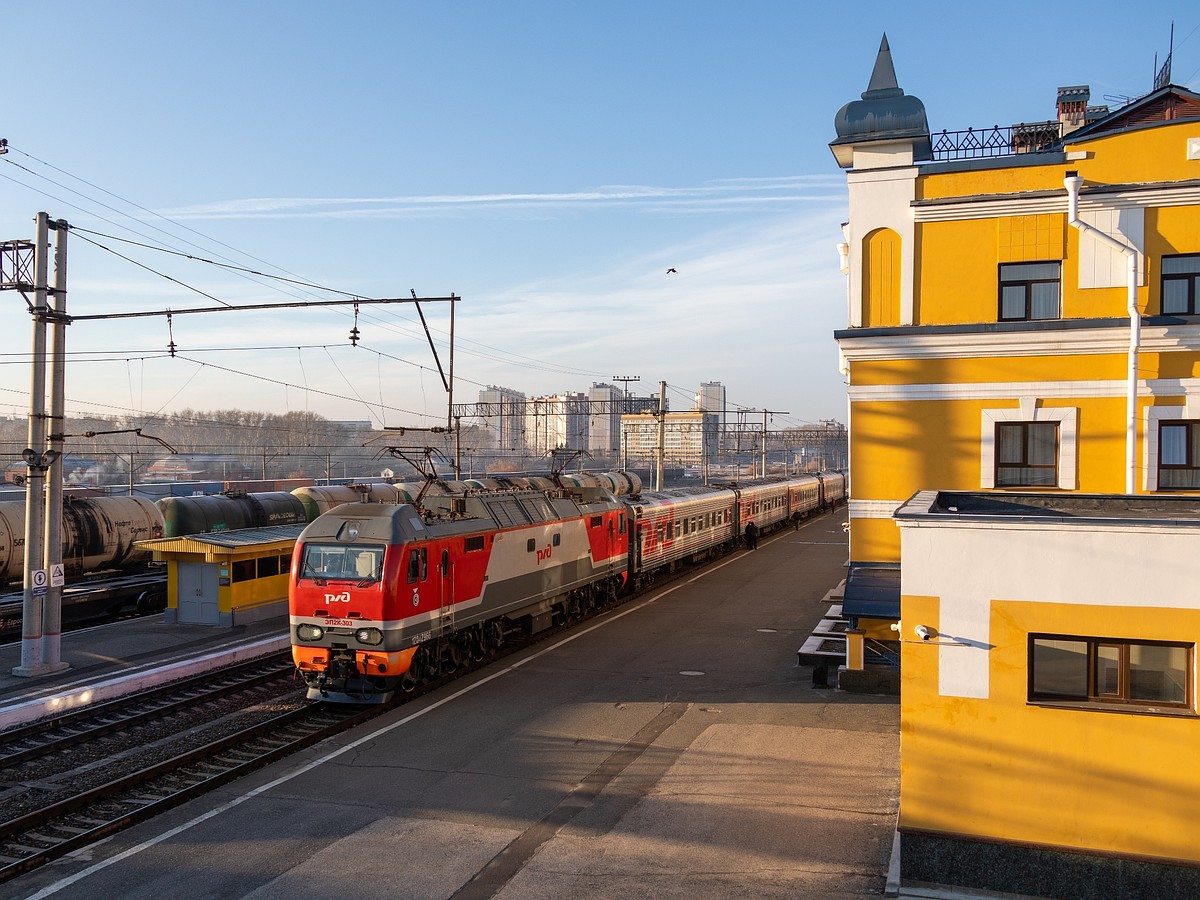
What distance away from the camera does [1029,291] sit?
1655cm

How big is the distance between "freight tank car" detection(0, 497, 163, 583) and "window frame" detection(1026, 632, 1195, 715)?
23332 mm

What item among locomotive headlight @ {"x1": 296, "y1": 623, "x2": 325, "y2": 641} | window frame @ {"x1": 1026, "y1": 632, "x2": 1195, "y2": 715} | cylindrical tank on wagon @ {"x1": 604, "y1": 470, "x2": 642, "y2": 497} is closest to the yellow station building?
window frame @ {"x1": 1026, "y1": 632, "x2": 1195, "y2": 715}

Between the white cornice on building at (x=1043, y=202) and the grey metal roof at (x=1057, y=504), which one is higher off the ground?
the white cornice on building at (x=1043, y=202)

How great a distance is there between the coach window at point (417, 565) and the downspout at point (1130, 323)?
463 inches

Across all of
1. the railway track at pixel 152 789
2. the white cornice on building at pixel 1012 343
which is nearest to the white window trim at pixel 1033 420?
the white cornice on building at pixel 1012 343

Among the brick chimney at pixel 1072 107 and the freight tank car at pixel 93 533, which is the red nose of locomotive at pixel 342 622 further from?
the brick chimney at pixel 1072 107

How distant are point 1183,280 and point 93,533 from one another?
26.0 metres

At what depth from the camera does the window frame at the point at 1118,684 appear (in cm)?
815

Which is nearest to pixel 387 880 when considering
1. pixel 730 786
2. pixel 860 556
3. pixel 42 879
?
pixel 42 879

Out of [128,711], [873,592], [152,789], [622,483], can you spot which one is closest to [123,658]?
[128,711]

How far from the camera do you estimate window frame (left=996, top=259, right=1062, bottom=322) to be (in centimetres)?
1639

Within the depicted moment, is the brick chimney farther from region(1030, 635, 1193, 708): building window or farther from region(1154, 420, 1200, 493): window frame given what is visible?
region(1030, 635, 1193, 708): building window

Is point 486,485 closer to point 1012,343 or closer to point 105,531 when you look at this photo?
point 1012,343

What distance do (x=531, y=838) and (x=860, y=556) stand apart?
29.8ft
